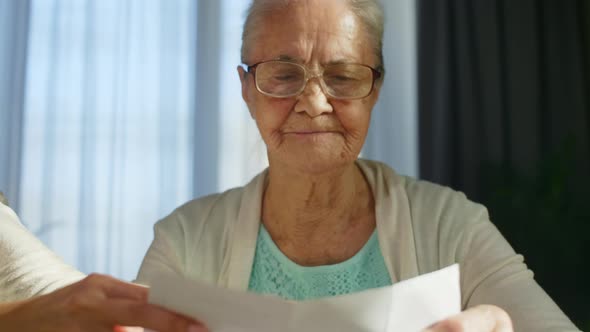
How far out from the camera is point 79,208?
2.85 metres

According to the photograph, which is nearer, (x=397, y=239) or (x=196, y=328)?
(x=196, y=328)

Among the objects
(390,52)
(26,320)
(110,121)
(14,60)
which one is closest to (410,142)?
(390,52)

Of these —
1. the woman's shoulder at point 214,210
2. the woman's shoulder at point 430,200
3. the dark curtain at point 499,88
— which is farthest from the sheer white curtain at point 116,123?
the woman's shoulder at point 430,200

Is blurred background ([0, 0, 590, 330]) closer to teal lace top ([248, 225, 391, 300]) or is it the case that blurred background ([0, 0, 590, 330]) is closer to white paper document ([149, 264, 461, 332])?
teal lace top ([248, 225, 391, 300])

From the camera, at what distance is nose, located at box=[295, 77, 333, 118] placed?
1125 mm

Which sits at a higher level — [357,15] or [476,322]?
[357,15]

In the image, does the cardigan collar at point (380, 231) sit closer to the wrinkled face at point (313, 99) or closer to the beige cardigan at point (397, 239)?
the beige cardigan at point (397, 239)

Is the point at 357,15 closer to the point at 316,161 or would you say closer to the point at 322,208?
the point at 316,161

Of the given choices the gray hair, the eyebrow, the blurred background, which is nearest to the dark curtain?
the blurred background

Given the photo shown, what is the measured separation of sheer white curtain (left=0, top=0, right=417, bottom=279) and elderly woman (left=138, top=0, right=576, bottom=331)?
151cm

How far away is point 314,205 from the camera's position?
1.27 m

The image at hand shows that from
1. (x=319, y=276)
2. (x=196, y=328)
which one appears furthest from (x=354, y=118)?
(x=196, y=328)

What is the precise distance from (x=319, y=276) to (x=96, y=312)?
0.66 metres

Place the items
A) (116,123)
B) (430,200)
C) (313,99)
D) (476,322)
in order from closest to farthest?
(476,322) → (313,99) → (430,200) → (116,123)
